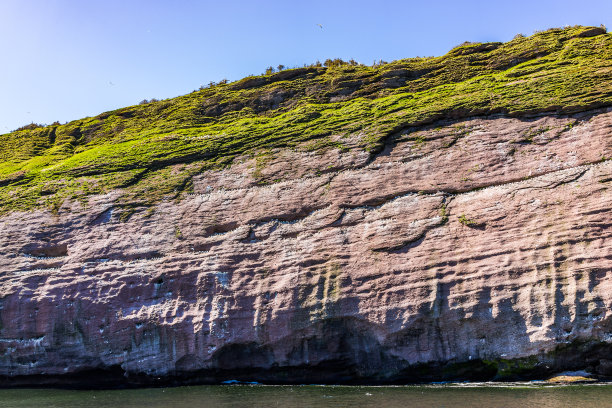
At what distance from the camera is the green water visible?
11117 mm

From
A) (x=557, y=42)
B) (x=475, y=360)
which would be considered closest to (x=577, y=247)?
(x=475, y=360)

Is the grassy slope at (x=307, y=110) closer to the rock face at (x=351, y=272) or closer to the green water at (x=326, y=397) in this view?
the rock face at (x=351, y=272)

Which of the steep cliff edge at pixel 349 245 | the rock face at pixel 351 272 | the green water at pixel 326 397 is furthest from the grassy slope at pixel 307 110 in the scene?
the green water at pixel 326 397

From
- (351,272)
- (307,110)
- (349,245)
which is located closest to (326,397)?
(351,272)

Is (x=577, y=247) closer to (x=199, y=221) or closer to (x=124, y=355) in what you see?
(x=199, y=221)

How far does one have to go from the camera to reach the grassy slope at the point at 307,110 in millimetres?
19344

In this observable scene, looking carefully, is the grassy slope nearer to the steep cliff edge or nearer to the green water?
the steep cliff edge

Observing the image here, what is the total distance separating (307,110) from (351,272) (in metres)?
9.83

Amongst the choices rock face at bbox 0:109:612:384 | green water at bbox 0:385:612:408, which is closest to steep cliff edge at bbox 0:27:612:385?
rock face at bbox 0:109:612:384

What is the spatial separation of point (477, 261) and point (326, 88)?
13.6m

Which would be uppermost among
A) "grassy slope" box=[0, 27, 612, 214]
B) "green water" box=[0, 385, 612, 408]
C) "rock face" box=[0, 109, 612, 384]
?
"grassy slope" box=[0, 27, 612, 214]

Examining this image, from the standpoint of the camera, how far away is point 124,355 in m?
16.5

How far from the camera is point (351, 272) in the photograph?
15.9m

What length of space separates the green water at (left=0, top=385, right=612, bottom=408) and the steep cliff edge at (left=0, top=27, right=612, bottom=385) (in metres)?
1.02
